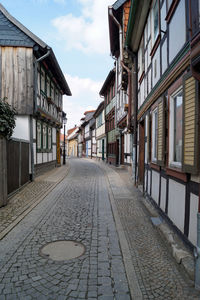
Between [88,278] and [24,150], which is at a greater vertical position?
[24,150]

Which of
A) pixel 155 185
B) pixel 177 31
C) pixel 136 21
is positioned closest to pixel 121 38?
pixel 136 21

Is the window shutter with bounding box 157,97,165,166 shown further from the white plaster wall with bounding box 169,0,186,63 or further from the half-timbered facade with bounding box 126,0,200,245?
the white plaster wall with bounding box 169,0,186,63

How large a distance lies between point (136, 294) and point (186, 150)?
1966 millimetres

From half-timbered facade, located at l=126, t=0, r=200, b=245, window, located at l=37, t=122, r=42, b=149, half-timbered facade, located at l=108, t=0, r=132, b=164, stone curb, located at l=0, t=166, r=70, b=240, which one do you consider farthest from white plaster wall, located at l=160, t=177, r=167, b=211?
window, located at l=37, t=122, r=42, b=149

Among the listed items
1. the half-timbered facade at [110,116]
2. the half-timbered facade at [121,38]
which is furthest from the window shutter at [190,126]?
the half-timbered facade at [110,116]

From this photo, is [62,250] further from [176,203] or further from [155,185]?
[155,185]

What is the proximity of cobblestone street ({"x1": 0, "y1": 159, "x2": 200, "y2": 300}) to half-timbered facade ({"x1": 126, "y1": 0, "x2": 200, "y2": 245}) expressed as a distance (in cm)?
62

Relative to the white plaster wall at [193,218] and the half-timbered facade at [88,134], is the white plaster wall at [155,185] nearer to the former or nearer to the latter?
the white plaster wall at [193,218]

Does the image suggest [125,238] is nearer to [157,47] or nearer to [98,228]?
[98,228]

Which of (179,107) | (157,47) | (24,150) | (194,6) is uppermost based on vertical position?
(157,47)

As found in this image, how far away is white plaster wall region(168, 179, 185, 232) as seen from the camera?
376 centimetres

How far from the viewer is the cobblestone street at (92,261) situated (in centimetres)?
276

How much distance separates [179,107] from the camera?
4199mm

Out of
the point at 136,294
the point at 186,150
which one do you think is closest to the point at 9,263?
the point at 136,294
